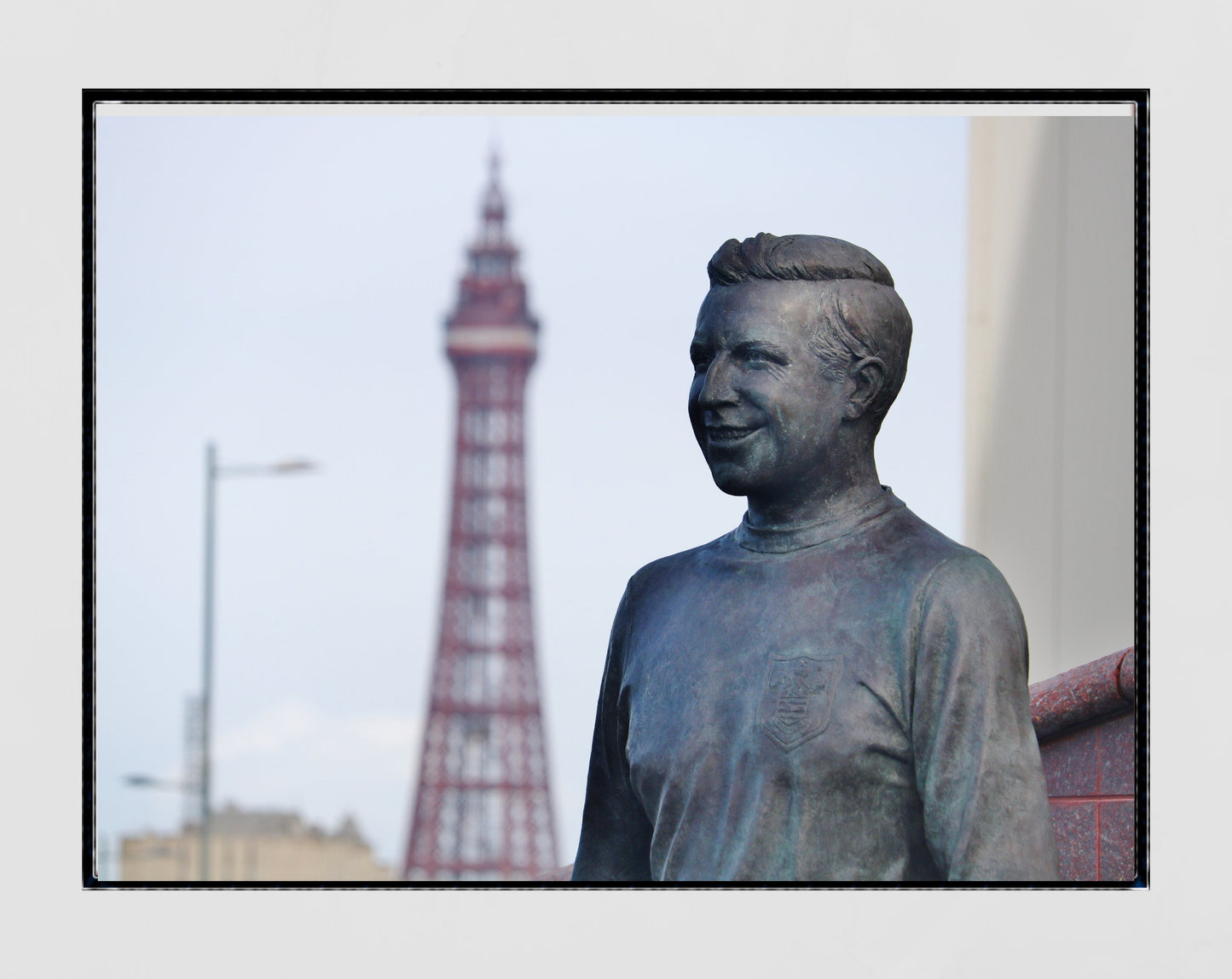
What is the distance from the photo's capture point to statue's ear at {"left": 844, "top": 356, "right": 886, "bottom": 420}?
5102 mm

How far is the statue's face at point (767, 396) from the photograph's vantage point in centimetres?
506

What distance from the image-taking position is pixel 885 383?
513 cm

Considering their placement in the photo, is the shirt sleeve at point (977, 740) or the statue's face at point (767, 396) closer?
the shirt sleeve at point (977, 740)

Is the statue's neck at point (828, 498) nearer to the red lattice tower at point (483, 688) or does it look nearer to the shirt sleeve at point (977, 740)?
the shirt sleeve at point (977, 740)

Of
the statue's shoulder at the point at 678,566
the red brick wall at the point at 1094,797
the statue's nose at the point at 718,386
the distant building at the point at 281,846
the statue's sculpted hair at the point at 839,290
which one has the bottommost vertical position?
the distant building at the point at 281,846

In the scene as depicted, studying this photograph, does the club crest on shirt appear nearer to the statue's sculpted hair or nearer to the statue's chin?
the statue's chin

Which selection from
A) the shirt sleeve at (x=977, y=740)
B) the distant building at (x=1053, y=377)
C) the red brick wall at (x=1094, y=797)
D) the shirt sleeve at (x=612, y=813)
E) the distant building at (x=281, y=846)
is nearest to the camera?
the shirt sleeve at (x=977, y=740)

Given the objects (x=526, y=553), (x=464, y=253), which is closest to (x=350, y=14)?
(x=526, y=553)

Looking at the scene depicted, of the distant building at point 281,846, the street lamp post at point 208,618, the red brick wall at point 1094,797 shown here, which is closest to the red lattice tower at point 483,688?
the distant building at point 281,846

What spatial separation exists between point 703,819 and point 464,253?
49.8 metres

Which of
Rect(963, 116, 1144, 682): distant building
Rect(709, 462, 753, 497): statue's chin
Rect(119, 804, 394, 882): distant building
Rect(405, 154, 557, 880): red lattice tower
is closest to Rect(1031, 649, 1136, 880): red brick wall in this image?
Rect(709, 462, 753, 497): statue's chin

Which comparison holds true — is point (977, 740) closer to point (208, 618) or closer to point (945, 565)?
point (945, 565)

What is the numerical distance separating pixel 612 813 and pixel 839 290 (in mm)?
1234

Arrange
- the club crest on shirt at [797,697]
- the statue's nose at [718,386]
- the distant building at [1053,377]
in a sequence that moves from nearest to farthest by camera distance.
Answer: the club crest on shirt at [797,697] → the statue's nose at [718,386] → the distant building at [1053,377]
